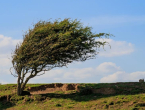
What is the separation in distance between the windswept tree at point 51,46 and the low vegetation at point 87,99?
255 centimetres

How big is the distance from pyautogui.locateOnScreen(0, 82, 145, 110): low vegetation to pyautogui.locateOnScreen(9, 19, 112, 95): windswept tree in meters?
2.55

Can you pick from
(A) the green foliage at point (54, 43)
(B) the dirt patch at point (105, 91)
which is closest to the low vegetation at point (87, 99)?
(B) the dirt patch at point (105, 91)

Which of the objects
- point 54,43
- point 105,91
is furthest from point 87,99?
point 54,43

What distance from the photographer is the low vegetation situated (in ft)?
75.3

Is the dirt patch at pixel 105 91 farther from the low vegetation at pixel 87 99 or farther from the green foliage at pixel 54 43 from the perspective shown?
the green foliage at pixel 54 43

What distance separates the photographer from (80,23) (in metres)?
29.4

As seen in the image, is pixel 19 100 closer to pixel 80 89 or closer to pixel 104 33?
pixel 80 89

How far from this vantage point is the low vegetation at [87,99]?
22964 millimetres

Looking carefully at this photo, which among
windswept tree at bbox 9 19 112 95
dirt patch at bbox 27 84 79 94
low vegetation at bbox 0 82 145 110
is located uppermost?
windswept tree at bbox 9 19 112 95

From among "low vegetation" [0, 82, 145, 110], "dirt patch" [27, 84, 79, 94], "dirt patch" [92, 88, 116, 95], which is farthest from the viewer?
"dirt patch" [27, 84, 79, 94]

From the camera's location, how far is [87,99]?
25.5 metres

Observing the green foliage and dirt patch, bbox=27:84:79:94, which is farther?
dirt patch, bbox=27:84:79:94

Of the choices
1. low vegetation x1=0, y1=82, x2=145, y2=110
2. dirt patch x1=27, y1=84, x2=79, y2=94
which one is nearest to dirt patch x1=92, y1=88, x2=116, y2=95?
low vegetation x1=0, y1=82, x2=145, y2=110

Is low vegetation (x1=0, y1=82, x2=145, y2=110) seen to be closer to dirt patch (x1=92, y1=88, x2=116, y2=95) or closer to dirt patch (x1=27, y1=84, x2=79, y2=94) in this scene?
dirt patch (x1=92, y1=88, x2=116, y2=95)
